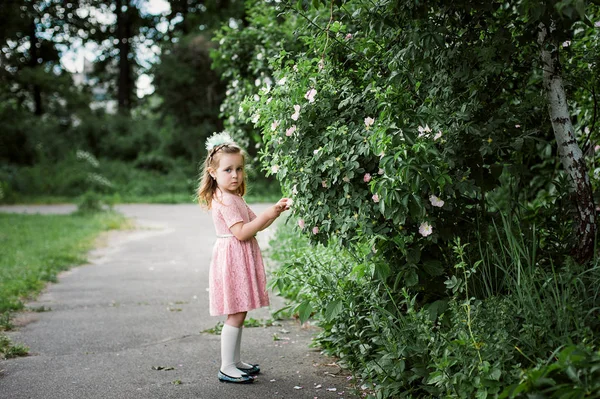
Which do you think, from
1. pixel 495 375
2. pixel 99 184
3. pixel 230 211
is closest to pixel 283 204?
pixel 230 211

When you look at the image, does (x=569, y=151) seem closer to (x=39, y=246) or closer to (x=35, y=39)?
(x=39, y=246)

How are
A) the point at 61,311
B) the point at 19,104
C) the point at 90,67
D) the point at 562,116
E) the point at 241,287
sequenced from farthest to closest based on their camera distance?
the point at 90,67 < the point at 19,104 < the point at 61,311 < the point at 241,287 < the point at 562,116

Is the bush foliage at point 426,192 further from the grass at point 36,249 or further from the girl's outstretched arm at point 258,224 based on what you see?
the grass at point 36,249

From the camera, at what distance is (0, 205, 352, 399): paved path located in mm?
3795

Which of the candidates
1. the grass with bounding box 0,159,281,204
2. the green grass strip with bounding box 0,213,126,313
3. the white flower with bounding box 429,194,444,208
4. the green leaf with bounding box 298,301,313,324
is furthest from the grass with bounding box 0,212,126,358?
the grass with bounding box 0,159,281,204

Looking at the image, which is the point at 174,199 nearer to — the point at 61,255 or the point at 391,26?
the point at 61,255

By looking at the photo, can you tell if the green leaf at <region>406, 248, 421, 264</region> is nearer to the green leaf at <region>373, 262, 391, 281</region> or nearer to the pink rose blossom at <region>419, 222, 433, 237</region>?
the green leaf at <region>373, 262, 391, 281</region>

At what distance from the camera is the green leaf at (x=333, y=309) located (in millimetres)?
3688

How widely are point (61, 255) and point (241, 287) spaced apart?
19.5ft

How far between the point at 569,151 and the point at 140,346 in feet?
10.8

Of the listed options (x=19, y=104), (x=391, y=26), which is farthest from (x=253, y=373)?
(x=19, y=104)

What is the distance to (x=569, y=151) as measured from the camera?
3693mm

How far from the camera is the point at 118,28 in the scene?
30.0 m

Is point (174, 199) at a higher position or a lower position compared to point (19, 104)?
lower
